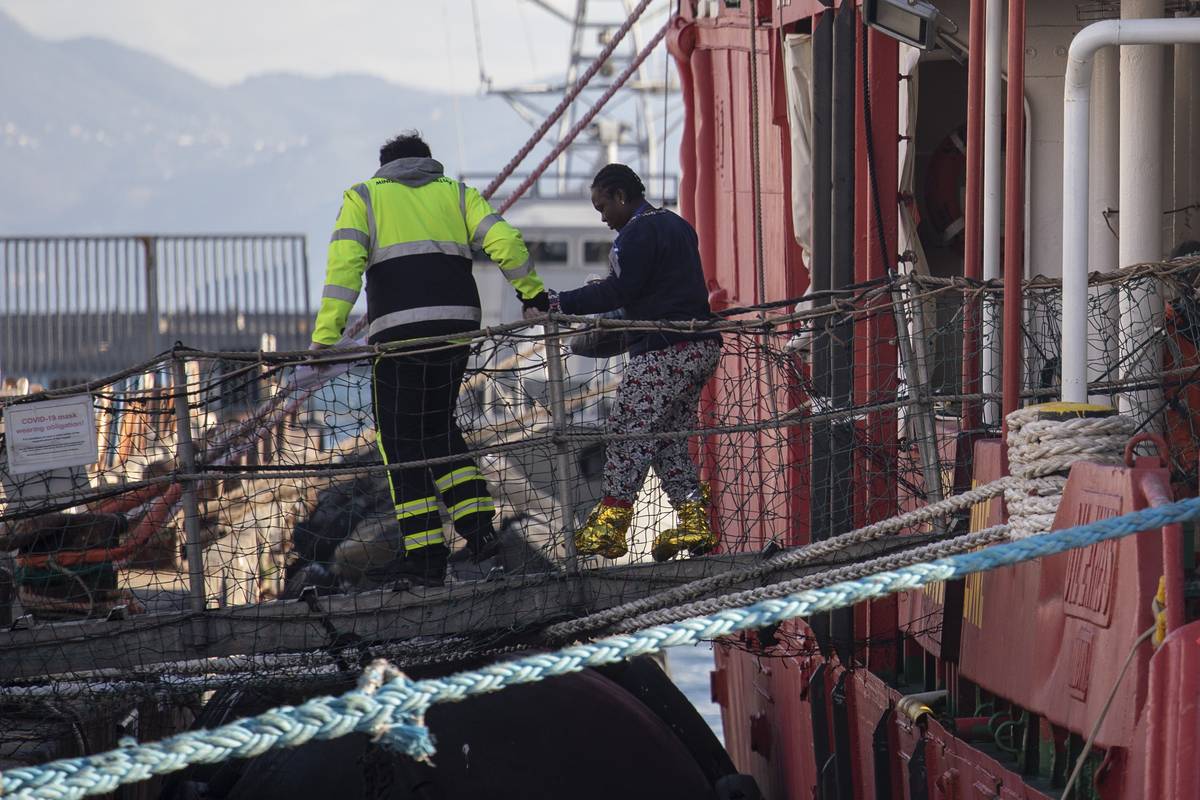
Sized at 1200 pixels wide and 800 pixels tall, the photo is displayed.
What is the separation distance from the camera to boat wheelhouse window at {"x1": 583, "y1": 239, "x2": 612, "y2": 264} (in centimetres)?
2283

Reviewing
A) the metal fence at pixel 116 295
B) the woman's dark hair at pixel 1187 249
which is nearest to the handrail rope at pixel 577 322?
the woman's dark hair at pixel 1187 249

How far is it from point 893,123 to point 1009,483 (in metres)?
2.38

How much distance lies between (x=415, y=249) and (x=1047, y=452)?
2.69 m

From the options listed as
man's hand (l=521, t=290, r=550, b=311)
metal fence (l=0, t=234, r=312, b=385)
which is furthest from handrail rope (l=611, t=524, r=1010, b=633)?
metal fence (l=0, t=234, r=312, b=385)

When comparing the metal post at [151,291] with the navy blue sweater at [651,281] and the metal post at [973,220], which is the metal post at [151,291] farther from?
the metal post at [973,220]

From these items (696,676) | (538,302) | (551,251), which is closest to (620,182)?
(538,302)

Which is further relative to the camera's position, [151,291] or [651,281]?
[151,291]

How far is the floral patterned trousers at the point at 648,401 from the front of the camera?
18.1 ft

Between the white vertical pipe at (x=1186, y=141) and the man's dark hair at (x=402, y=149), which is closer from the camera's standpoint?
the man's dark hair at (x=402, y=149)

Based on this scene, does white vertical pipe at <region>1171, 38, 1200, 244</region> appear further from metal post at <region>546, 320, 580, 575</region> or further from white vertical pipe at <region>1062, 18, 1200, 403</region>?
metal post at <region>546, 320, 580, 575</region>

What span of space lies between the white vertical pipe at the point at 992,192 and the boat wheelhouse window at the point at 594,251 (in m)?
17.8

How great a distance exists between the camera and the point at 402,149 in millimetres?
5773

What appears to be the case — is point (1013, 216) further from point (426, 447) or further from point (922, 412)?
point (426, 447)

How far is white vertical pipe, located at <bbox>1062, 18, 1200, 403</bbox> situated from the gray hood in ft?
8.44
